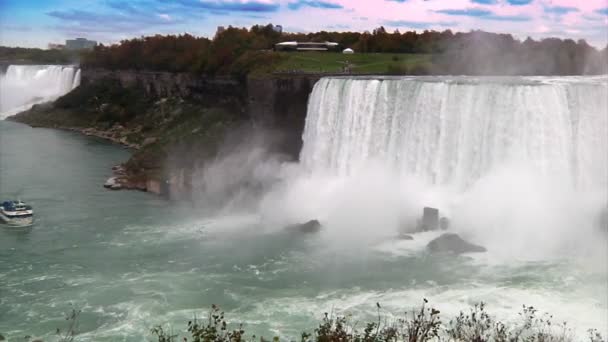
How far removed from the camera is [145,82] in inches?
1807

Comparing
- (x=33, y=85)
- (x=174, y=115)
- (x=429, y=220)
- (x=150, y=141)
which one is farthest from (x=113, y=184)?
(x=33, y=85)

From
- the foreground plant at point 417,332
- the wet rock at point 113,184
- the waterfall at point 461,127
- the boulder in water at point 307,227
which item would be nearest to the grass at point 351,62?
the waterfall at point 461,127

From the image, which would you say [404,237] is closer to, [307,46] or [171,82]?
[307,46]

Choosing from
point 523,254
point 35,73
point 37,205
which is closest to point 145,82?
point 35,73

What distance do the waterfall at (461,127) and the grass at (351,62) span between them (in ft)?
28.0

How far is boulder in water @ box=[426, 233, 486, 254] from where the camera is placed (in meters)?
17.1

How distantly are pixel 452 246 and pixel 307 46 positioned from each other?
95.2 feet

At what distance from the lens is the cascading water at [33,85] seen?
54531mm

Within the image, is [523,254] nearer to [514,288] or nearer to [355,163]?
[514,288]

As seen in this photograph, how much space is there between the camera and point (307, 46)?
43.9 meters

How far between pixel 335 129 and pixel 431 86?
14.9 ft

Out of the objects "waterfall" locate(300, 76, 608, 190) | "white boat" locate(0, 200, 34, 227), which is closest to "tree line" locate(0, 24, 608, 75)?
"waterfall" locate(300, 76, 608, 190)

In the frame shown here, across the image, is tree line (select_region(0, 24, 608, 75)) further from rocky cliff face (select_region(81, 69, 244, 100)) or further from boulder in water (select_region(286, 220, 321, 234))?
boulder in water (select_region(286, 220, 321, 234))

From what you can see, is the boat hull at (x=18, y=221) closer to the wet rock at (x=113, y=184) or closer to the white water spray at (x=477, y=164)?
the wet rock at (x=113, y=184)
